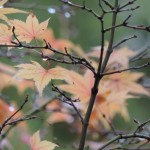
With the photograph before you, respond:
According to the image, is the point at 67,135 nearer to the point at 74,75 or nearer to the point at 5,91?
the point at 5,91

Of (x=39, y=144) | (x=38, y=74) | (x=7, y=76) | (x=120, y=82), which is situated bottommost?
(x=39, y=144)

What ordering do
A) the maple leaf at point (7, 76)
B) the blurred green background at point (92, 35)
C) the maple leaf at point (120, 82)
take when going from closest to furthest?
1. the maple leaf at point (120, 82)
2. the maple leaf at point (7, 76)
3. the blurred green background at point (92, 35)

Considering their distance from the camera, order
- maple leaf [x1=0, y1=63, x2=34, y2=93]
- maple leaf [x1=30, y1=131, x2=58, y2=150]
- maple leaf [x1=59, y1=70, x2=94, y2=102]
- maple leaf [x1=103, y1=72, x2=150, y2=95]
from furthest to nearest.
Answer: maple leaf [x1=0, y1=63, x2=34, y2=93] < maple leaf [x1=103, y1=72, x2=150, y2=95] < maple leaf [x1=59, y1=70, x2=94, y2=102] < maple leaf [x1=30, y1=131, x2=58, y2=150]

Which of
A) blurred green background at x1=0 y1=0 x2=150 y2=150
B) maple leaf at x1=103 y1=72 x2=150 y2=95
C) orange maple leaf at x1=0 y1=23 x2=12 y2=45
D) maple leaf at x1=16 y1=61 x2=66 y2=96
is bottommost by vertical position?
maple leaf at x1=16 y1=61 x2=66 y2=96

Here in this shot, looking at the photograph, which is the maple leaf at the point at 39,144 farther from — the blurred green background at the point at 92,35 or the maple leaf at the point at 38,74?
the blurred green background at the point at 92,35

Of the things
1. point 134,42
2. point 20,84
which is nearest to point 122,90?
point 20,84

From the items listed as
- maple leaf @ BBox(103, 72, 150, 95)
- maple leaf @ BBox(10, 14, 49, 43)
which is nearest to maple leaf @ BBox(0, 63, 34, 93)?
maple leaf @ BBox(103, 72, 150, 95)

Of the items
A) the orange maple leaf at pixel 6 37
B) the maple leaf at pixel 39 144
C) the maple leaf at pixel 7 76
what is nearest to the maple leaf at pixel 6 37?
the orange maple leaf at pixel 6 37

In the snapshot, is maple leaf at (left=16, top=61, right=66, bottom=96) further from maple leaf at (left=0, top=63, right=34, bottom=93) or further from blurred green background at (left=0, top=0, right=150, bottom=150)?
blurred green background at (left=0, top=0, right=150, bottom=150)

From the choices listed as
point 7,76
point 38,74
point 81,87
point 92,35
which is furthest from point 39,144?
point 92,35

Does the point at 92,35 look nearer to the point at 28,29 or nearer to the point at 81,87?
the point at 81,87

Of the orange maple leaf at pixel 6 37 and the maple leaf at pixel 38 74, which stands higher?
the orange maple leaf at pixel 6 37
